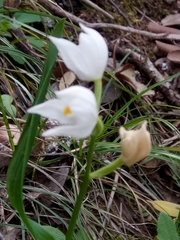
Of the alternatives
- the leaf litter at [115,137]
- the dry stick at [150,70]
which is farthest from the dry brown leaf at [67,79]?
the dry stick at [150,70]

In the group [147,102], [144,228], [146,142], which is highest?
[146,142]

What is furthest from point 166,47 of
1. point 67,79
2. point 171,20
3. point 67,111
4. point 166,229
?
point 67,111

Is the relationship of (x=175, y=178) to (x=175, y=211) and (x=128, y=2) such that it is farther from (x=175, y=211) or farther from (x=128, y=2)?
(x=128, y=2)

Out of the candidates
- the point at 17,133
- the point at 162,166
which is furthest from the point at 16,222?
the point at 162,166

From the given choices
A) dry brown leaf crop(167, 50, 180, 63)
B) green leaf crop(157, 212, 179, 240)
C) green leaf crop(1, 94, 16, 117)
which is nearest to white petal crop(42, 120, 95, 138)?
green leaf crop(157, 212, 179, 240)

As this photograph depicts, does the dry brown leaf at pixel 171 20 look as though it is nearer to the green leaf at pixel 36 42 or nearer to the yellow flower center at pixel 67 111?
the green leaf at pixel 36 42

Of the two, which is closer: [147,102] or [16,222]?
[16,222]
